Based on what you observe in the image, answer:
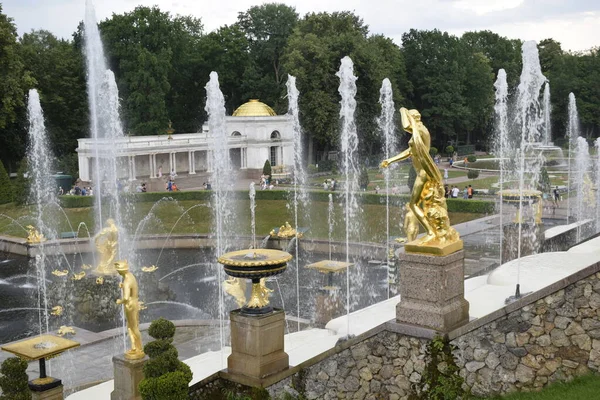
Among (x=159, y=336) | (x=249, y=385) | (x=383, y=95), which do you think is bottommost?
(x=249, y=385)

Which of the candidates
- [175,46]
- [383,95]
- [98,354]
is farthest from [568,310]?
[175,46]

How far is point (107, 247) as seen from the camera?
2131 cm

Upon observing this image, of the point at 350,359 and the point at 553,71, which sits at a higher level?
the point at 553,71

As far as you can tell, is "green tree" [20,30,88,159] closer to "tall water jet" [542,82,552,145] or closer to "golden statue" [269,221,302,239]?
"golden statue" [269,221,302,239]

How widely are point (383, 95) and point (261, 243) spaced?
2691 cm

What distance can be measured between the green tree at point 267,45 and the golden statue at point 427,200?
5275cm

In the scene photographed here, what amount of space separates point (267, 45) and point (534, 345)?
57.9m

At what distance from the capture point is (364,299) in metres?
20.7

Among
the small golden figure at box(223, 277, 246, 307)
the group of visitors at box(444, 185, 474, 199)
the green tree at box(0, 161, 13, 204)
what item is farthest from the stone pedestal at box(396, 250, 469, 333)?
the green tree at box(0, 161, 13, 204)

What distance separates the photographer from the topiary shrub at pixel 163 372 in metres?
8.97

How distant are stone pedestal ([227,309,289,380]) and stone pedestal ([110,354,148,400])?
4.62 feet

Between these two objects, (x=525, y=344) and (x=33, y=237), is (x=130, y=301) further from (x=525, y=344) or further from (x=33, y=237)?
(x=33, y=237)

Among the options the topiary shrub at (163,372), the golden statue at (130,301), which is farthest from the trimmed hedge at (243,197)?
the topiary shrub at (163,372)

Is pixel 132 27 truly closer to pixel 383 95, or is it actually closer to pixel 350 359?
pixel 383 95
